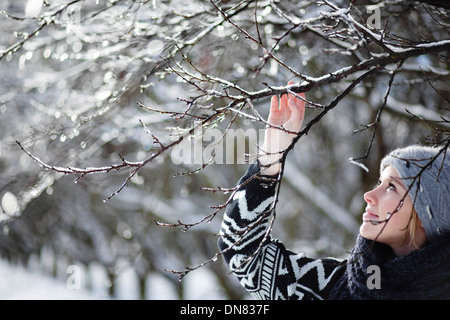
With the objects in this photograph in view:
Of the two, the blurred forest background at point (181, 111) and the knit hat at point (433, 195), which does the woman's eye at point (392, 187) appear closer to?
the knit hat at point (433, 195)

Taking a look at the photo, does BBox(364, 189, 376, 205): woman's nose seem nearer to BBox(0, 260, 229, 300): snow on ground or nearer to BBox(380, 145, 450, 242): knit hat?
BBox(380, 145, 450, 242): knit hat

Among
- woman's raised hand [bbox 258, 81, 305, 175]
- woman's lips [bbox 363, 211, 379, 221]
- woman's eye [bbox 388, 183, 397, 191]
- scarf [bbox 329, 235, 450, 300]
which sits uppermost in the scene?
woman's raised hand [bbox 258, 81, 305, 175]

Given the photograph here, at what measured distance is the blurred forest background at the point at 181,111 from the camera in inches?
105

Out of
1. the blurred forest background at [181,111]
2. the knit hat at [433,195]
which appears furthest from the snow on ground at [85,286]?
the knit hat at [433,195]

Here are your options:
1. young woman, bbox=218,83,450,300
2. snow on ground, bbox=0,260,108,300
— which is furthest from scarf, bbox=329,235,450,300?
snow on ground, bbox=0,260,108,300

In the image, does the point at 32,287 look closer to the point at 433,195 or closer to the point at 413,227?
the point at 413,227

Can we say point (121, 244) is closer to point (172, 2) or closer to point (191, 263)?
point (191, 263)

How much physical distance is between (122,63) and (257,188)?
7.41 feet

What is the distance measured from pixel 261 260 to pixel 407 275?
673 millimetres

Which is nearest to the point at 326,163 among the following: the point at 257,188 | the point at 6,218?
the point at 6,218

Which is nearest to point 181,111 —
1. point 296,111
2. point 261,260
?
point 296,111

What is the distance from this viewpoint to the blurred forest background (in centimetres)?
266

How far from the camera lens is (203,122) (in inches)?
91.7

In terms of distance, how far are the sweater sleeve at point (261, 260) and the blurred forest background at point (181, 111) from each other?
0.62ft
